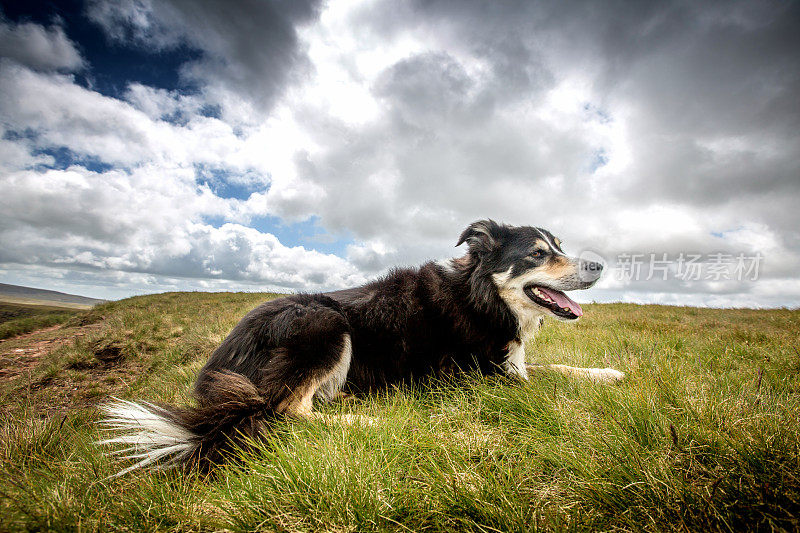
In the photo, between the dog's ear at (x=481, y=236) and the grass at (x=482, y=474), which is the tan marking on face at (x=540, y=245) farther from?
the grass at (x=482, y=474)

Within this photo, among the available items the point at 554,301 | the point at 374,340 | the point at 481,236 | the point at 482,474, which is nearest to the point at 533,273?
the point at 554,301

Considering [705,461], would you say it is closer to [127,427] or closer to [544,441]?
[544,441]

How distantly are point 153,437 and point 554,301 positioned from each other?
4.00m

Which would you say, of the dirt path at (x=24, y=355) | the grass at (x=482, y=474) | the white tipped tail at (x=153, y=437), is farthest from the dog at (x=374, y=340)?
the dirt path at (x=24, y=355)

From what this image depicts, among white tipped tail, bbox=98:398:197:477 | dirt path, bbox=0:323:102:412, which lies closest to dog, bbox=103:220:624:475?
white tipped tail, bbox=98:398:197:477

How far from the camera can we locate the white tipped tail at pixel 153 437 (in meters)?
2.31

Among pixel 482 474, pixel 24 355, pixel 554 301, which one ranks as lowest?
pixel 24 355

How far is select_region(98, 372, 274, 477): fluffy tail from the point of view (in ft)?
7.70

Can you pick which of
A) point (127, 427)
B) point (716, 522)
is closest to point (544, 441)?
point (716, 522)

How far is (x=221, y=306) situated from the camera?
1580cm

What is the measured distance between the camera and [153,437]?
237 cm

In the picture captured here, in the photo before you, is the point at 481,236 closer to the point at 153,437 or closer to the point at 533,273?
the point at 533,273

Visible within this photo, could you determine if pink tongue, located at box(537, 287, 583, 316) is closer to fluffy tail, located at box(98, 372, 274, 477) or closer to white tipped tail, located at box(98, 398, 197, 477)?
fluffy tail, located at box(98, 372, 274, 477)

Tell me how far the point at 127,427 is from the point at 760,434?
381 cm
